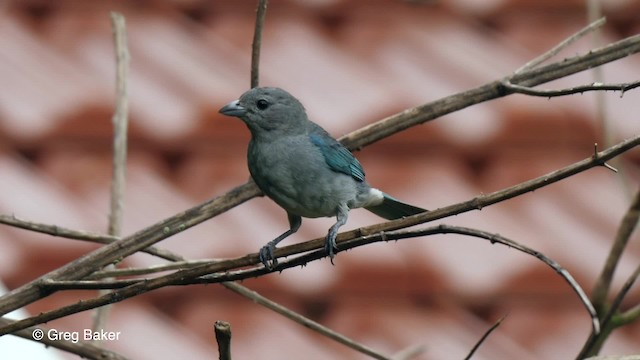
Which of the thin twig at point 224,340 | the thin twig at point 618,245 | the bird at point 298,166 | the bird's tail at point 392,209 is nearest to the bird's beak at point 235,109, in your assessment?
the bird at point 298,166

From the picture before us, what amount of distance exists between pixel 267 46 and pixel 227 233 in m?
1.15

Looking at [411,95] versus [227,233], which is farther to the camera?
[411,95]

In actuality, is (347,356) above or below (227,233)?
below

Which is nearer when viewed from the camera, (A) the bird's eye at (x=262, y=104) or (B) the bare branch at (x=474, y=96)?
(B) the bare branch at (x=474, y=96)

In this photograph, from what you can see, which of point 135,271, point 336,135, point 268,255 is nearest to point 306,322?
point 268,255

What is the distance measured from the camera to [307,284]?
13.6 feet

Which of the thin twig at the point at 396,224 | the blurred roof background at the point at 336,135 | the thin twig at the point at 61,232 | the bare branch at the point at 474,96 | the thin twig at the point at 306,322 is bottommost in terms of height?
the thin twig at the point at 396,224

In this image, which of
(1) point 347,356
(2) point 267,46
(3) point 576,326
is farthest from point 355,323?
(2) point 267,46

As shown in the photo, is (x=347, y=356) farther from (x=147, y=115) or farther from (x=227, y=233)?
(x=147, y=115)

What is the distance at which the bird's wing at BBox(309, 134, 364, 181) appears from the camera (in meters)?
2.99

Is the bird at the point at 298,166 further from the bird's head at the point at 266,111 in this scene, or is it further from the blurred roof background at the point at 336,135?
the blurred roof background at the point at 336,135

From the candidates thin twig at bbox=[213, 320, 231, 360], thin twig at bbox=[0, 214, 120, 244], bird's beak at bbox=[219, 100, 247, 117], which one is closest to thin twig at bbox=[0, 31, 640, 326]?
thin twig at bbox=[0, 214, 120, 244]

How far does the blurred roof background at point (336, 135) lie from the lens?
13.4 ft

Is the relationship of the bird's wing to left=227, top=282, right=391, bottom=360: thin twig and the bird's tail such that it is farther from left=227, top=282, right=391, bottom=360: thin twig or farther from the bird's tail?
left=227, top=282, right=391, bottom=360: thin twig
